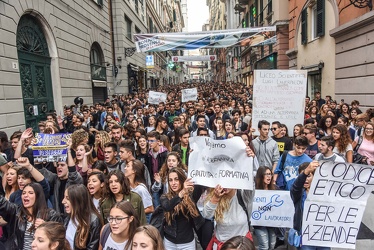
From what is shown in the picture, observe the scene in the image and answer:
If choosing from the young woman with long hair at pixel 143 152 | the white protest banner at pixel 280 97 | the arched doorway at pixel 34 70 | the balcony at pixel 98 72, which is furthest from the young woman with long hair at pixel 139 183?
the balcony at pixel 98 72

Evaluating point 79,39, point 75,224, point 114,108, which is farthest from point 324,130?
point 79,39

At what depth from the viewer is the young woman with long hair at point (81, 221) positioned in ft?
10.1

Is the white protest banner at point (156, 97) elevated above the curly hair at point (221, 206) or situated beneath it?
elevated above

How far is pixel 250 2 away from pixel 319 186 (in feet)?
103

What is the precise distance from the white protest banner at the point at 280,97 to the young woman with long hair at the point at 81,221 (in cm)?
438

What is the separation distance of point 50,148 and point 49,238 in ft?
8.07

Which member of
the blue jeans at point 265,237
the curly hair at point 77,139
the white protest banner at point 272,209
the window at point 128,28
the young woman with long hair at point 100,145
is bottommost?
the blue jeans at point 265,237

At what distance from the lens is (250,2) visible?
1230 inches

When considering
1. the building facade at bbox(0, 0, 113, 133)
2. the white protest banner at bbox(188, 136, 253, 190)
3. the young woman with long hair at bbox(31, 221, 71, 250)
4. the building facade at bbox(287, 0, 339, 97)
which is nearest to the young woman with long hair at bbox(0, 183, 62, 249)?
the young woman with long hair at bbox(31, 221, 71, 250)

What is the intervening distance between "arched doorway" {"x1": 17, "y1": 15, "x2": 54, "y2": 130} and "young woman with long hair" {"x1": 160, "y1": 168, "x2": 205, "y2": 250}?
915 cm

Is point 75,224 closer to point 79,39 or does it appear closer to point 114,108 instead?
point 114,108

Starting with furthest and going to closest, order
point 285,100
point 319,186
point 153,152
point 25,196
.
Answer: point 285,100, point 153,152, point 25,196, point 319,186

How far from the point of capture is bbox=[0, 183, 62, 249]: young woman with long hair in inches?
126

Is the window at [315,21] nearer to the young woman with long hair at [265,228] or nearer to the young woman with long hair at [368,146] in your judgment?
the young woman with long hair at [368,146]
